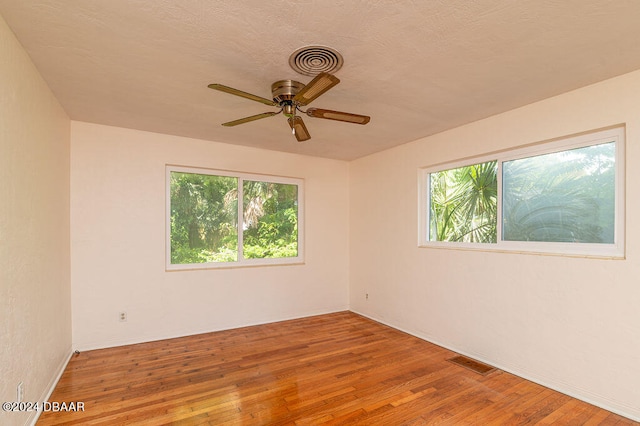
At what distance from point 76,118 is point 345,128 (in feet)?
9.23

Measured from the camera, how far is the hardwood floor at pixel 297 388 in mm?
2152

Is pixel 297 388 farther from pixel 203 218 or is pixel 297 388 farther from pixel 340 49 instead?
pixel 340 49

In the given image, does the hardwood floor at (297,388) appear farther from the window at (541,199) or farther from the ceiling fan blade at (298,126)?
the ceiling fan blade at (298,126)

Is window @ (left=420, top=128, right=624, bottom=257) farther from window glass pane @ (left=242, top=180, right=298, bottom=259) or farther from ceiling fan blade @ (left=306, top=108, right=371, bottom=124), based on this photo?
window glass pane @ (left=242, top=180, right=298, bottom=259)

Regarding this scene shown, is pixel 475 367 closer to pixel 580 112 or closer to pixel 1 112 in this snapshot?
pixel 580 112

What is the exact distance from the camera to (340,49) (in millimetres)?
1898

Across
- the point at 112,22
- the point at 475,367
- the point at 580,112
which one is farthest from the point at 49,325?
the point at 580,112

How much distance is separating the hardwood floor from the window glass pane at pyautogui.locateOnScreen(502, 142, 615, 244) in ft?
4.30

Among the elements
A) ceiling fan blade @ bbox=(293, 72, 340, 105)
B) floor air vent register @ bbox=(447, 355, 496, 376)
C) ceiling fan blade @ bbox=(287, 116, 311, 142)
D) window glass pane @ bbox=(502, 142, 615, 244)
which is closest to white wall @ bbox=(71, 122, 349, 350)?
ceiling fan blade @ bbox=(287, 116, 311, 142)

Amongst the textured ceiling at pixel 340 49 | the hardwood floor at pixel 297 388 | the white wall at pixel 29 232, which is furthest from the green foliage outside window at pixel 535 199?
the white wall at pixel 29 232

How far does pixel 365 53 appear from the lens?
1.95 metres

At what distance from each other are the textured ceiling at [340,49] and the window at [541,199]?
548 millimetres

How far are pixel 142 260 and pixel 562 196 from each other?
4331 millimetres

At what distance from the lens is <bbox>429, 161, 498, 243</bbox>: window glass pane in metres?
3.24
